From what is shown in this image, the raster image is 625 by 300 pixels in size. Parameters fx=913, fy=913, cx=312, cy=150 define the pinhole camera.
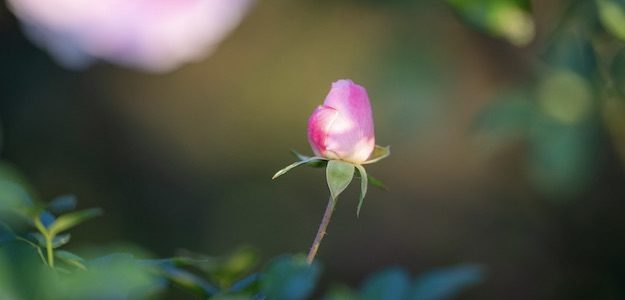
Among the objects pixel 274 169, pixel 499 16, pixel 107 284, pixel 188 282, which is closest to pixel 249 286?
pixel 188 282

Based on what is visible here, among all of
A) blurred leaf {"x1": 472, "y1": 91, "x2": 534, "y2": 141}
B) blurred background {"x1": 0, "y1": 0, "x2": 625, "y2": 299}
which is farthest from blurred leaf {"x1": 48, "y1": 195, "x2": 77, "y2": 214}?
blurred background {"x1": 0, "y1": 0, "x2": 625, "y2": 299}

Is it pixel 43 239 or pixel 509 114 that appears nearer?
pixel 43 239

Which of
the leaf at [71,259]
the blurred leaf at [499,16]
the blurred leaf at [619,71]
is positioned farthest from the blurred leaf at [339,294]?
the blurred leaf at [619,71]

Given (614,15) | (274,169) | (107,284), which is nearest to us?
(107,284)

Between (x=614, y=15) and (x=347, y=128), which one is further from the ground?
(x=614, y=15)

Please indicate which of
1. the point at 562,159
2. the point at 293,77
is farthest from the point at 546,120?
the point at 293,77

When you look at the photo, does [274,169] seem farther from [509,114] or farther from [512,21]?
[512,21]
